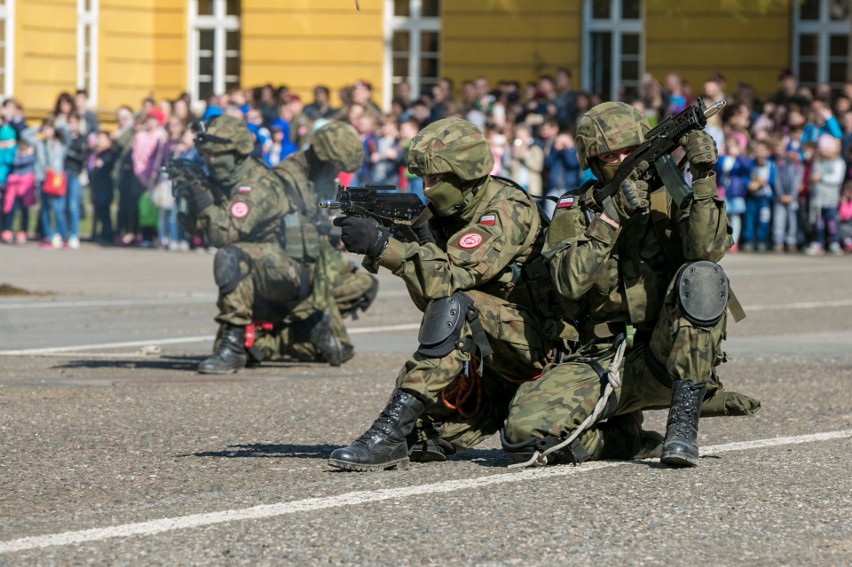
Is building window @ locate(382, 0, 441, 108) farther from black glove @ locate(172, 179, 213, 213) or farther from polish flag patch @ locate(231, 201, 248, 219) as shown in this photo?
Answer: polish flag patch @ locate(231, 201, 248, 219)

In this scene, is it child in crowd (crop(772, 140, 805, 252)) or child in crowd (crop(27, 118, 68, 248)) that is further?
child in crowd (crop(27, 118, 68, 248))

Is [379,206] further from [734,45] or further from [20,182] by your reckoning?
[734,45]

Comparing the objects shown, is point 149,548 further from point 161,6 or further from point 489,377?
point 161,6

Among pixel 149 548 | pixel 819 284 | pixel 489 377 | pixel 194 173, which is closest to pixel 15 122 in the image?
pixel 819 284

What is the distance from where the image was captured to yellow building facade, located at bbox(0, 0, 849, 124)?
29.6 m

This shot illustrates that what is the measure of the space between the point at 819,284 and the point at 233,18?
17280mm

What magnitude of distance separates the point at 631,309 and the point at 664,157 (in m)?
0.61

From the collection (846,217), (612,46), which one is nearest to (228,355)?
(846,217)

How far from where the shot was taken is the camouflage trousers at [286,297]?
11023 mm

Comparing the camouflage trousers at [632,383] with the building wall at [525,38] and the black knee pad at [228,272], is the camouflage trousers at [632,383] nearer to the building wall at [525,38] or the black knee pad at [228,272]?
the black knee pad at [228,272]

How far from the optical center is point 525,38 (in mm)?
30516

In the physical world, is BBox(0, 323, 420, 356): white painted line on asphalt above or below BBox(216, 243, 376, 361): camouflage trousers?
below

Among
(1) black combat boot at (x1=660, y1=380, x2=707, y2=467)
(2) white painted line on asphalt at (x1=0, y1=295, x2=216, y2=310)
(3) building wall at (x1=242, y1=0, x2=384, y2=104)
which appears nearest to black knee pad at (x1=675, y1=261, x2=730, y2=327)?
(1) black combat boot at (x1=660, y1=380, x2=707, y2=467)

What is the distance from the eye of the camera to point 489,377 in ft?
24.1
